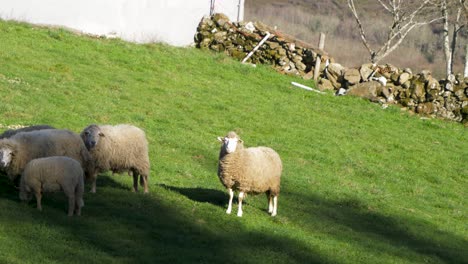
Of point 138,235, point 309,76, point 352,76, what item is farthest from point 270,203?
point 309,76

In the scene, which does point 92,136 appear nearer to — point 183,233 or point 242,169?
point 242,169

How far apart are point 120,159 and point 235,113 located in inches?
497

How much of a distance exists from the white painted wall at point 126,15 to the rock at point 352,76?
856 cm

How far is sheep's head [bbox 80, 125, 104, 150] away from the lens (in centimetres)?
1627

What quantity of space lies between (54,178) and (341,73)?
2488cm

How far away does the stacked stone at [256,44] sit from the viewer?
127ft

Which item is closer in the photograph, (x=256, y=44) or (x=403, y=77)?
(x=403, y=77)

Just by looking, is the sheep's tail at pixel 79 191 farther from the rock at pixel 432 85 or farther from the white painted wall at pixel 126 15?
the rock at pixel 432 85

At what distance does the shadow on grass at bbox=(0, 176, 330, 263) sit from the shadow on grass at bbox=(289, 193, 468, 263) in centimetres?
263

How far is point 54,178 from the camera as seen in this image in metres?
13.7

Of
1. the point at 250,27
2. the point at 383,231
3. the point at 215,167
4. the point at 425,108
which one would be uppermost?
the point at 250,27

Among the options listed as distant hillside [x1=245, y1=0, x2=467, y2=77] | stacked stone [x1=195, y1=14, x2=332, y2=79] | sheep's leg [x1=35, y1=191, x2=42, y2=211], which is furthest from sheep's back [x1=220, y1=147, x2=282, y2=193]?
distant hillside [x1=245, y1=0, x2=467, y2=77]

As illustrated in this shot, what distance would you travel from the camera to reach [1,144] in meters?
14.7

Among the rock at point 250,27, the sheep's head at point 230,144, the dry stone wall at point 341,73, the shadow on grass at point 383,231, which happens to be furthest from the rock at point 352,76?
the sheep's head at point 230,144
